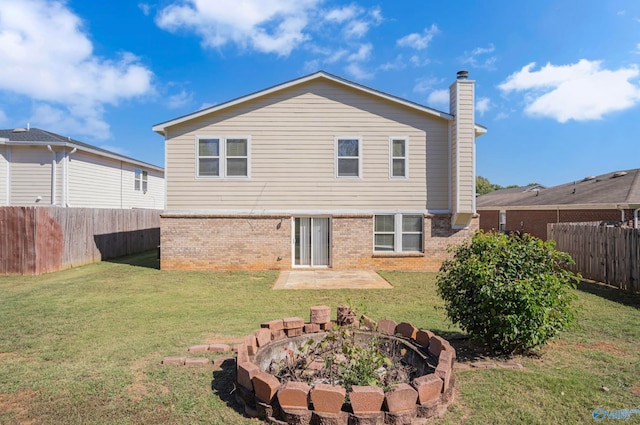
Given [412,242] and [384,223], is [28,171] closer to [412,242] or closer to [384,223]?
[384,223]

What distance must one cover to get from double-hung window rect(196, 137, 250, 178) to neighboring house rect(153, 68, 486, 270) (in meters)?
0.04

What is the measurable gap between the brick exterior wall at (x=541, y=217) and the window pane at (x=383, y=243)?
464 centimetres

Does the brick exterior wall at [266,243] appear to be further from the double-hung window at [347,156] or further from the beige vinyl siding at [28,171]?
the beige vinyl siding at [28,171]

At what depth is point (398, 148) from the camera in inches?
509

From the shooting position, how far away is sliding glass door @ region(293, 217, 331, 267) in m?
13.0

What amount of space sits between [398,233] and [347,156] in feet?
11.2

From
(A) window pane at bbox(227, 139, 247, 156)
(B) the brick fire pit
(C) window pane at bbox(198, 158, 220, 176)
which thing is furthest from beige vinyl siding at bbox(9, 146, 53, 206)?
(B) the brick fire pit

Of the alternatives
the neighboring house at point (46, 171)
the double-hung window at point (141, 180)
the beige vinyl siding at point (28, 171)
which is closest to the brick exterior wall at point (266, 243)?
the neighboring house at point (46, 171)

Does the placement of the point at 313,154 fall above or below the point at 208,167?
above

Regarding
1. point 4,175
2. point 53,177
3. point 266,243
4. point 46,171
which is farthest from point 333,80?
point 4,175

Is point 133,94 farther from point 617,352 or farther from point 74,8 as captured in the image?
point 617,352

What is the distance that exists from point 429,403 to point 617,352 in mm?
3583

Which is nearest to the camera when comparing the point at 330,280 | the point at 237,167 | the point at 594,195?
the point at 330,280

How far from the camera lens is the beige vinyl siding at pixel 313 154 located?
1266cm
